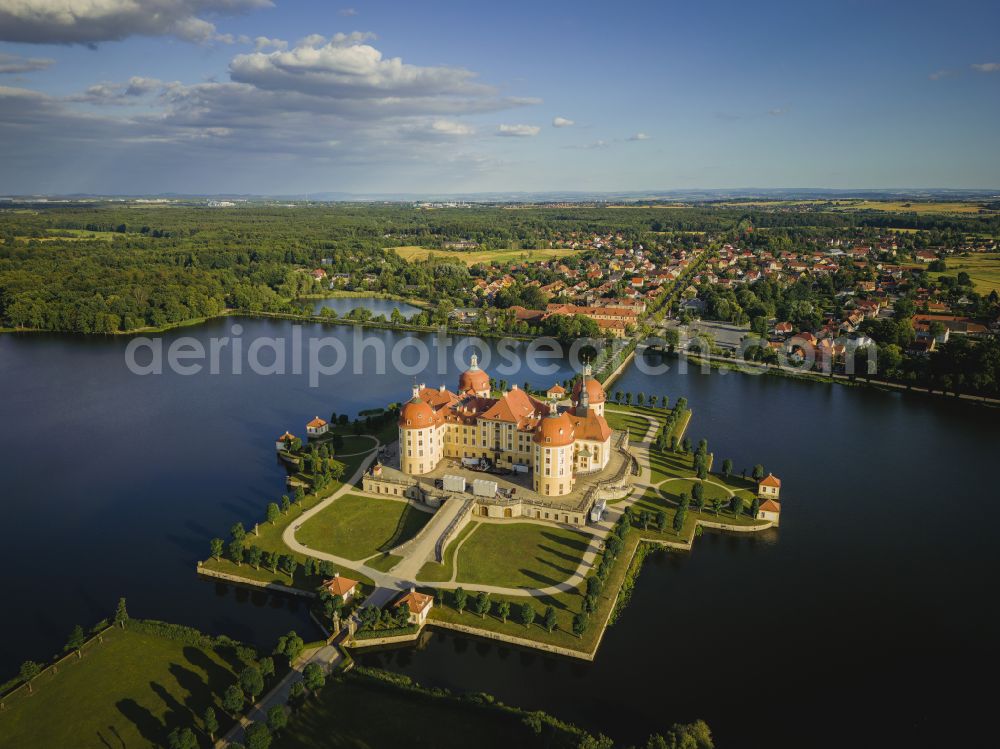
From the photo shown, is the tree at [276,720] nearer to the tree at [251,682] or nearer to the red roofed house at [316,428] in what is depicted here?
the tree at [251,682]

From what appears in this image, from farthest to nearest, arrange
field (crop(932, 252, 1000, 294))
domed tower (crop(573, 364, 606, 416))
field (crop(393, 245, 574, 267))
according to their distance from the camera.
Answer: field (crop(393, 245, 574, 267))
field (crop(932, 252, 1000, 294))
domed tower (crop(573, 364, 606, 416))

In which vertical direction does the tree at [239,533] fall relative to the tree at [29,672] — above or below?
above

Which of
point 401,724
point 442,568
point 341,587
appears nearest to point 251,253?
point 442,568

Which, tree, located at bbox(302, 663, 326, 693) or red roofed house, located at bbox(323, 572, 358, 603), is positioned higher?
red roofed house, located at bbox(323, 572, 358, 603)

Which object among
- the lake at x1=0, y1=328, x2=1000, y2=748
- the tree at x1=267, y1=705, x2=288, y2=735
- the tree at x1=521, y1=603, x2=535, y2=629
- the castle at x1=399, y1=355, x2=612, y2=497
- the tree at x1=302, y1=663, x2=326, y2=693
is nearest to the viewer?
the tree at x1=267, y1=705, x2=288, y2=735

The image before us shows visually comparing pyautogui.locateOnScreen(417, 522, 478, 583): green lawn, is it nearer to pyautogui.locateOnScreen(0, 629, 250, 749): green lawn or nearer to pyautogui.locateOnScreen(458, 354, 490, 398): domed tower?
pyautogui.locateOnScreen(0, 629, 250, 749): green lawn

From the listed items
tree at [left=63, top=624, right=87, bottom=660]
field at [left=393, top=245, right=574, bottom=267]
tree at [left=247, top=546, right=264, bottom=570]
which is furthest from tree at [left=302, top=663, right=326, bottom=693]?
field at [left=393, top=245, right=574, bottom=267]

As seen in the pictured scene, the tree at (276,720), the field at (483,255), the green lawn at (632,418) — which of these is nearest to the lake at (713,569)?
the green lawn at (632,418)
